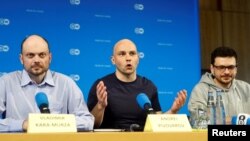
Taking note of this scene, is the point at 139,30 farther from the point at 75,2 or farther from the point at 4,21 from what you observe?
the point at 4,21

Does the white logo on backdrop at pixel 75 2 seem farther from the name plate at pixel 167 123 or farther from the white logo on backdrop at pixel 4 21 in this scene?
the name plate at pixel 167 123

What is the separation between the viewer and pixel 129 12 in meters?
4.07

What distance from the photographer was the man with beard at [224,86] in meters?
2.68

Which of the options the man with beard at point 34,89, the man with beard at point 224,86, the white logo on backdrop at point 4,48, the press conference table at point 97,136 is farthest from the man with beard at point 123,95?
the white logo on backdrop at point 4,48

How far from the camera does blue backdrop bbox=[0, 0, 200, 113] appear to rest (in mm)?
3615

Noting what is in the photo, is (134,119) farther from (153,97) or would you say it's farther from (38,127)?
(38,127)

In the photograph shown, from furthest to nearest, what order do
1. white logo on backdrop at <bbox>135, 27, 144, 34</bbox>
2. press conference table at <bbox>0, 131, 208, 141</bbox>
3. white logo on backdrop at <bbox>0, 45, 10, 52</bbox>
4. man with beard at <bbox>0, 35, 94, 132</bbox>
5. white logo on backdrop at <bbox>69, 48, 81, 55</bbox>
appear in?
white logo on backdrop at <bbox>135, 27, 144, 34</bbox> → white logo on backdrop at <bbox>69, 48, 81, 55</bbox> → white logo on backdrop at <bbox>0, 45, 10, 52</bbox> → man with beard at <bbox>0, 35, 94, 132</bbox> → press conference table at <bbox>0, 131, 208, 141</bbox>

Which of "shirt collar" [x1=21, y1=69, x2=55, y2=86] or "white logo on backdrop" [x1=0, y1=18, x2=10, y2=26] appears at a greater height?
"white logo on backdrop" [x1=0, y1=18, x2=10, y2=26]

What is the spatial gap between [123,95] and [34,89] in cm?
63

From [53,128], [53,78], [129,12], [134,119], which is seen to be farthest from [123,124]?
[129,12]

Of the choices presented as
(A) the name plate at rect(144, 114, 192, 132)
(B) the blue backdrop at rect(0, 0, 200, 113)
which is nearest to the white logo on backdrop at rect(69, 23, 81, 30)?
(B) the blue backdrop at rect(0, 0, 200, 113)

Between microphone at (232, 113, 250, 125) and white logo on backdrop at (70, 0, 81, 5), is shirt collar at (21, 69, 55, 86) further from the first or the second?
white logo on backdrop at (70, 0, 81, 5)

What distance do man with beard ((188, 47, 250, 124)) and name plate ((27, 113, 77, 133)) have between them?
1271 millimetres

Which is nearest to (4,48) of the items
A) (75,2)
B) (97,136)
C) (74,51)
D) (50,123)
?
(74,51)
